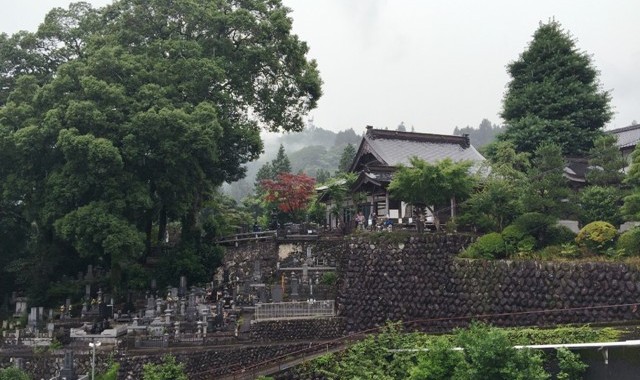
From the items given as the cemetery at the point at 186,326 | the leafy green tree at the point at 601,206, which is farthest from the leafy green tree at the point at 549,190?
the cemetery at the point at 186,326

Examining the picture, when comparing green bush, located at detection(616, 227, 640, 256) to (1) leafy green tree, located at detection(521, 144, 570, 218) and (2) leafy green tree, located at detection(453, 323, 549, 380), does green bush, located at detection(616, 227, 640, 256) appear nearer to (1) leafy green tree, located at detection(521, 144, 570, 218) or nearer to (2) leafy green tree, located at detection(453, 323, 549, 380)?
(1) leafy green tree, located at detection(521, 144, 570, 218)

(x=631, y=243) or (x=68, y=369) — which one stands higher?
(x=631, y=243)

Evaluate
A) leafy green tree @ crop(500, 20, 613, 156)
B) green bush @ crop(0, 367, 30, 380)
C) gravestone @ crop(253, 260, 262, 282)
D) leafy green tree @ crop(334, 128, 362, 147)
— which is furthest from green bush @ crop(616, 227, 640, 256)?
leafy green tree @ crop(334, 128, 362, 147)

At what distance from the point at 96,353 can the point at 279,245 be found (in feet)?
36.2

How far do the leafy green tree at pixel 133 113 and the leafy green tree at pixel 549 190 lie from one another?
583 inches

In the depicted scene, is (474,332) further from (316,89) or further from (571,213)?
(316,89)

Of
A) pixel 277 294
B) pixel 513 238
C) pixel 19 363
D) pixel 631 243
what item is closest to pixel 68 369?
pixel 19 363

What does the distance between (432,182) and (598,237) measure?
6961 mm

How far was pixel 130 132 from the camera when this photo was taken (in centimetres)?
2784

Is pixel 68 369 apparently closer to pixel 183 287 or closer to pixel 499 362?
pixel 183 287

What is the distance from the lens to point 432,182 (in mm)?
25812

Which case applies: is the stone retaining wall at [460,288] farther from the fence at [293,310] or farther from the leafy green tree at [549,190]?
the leafy green tree at [549,190]

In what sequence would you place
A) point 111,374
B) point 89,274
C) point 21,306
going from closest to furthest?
point 111,374
point 21,306
point 89,274

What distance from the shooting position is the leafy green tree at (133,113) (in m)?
27.3
